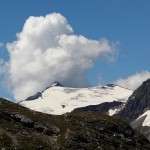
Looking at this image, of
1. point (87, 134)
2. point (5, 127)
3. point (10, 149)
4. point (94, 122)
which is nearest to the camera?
point (10, 149)

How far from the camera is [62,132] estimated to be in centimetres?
5738

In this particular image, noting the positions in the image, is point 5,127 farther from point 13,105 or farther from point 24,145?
point 13,105

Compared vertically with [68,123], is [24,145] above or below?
below

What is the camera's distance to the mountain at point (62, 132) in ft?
172

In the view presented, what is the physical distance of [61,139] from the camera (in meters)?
55.4

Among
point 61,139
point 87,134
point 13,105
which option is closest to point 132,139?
point 87,134

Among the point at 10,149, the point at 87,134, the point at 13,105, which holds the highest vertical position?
the point at 13,105

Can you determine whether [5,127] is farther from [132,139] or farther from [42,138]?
[132,139]

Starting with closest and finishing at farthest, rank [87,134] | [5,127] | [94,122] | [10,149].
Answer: [10,149] < [5,127] < [87,134] < [94,122]

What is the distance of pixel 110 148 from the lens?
2234 inches

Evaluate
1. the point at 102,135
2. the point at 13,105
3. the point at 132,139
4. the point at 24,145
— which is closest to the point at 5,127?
the point at 24,145

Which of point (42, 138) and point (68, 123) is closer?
point (42, 138)

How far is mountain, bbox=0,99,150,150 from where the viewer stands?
5238cm

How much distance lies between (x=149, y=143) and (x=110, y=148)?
11182 mm
